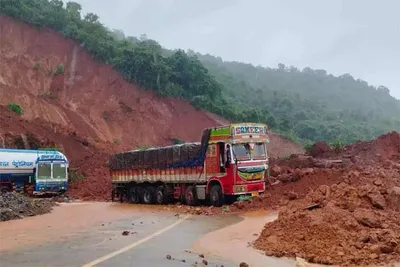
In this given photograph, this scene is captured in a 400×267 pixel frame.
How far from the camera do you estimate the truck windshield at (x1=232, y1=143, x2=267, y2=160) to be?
20422mm

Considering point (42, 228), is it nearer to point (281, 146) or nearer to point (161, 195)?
point (161, 195)

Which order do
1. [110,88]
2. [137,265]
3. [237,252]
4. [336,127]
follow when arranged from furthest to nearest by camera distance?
[336,127]
[110,88]
[237,252]
[137,265]

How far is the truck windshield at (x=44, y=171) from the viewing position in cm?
3353

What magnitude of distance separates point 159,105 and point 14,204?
37935 mm

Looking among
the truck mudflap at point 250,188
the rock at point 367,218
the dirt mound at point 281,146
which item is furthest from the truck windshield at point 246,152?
the dirt mound at point 281,146

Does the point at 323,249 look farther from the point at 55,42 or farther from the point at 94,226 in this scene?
the point at 55,42

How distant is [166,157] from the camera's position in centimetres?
2472

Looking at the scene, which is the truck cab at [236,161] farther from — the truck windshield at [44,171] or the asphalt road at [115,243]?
the truck windshield at [44,171]

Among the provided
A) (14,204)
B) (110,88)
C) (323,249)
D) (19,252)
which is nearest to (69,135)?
(110,88)

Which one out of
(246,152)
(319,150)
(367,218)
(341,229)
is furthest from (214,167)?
(319,150)

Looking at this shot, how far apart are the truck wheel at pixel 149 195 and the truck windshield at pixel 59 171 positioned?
31.3 ft

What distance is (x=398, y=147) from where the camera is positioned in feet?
95.6

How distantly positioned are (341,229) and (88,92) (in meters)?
49.9

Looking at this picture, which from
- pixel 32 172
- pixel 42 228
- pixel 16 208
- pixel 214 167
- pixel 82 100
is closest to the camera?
pixel 42 228
